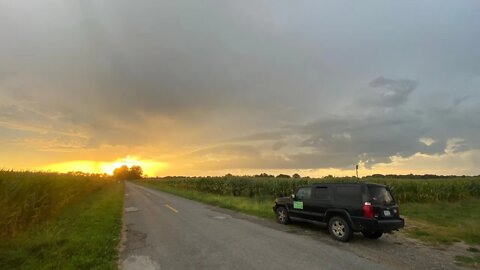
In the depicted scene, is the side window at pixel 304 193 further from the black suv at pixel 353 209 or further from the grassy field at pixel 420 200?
the grassy field at pixel 420 200

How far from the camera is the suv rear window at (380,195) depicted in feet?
39.7

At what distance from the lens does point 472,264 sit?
922 centimetres

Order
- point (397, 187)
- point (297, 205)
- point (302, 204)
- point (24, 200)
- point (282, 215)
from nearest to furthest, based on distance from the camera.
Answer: point (24, 200), point (302, 204), point (297, 205), point (282, 215), point (397, 187)

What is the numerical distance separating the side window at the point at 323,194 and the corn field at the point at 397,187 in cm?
1043

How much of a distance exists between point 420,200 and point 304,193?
71.5 feet

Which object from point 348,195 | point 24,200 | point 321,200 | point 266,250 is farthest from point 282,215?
point 24,200

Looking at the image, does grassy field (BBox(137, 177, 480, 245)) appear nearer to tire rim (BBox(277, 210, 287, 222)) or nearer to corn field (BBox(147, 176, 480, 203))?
corn field (BBox(147, 176, 480, 203))

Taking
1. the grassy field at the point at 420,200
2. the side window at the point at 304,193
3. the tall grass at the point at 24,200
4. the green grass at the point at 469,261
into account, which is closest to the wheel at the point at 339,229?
the side window at the point at 304,193

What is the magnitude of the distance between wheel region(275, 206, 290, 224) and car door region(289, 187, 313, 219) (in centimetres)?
47

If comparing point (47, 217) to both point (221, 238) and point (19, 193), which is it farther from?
point (221, 238)

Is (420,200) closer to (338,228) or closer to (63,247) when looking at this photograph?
(338,228)

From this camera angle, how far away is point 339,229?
12.4m

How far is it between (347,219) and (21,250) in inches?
409

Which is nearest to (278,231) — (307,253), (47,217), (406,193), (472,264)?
(307,253)
